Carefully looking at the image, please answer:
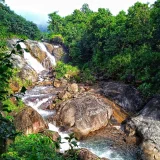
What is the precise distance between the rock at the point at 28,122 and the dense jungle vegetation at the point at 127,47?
9996 millimetres

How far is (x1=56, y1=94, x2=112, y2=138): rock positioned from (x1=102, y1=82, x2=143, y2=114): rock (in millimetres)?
2727

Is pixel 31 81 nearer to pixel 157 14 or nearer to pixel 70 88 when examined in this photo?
pixel 70 88

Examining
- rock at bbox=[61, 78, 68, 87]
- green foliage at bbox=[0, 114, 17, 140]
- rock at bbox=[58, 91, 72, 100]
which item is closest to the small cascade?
rock at bbox=[58, 91, 72, 100]

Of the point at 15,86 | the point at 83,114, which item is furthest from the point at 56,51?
the point at 83,114

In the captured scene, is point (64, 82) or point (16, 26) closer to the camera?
point (64, 82)

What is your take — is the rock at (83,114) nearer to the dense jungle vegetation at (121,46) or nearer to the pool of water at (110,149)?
the pool of water at (110,149)

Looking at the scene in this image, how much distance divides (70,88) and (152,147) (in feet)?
36.0

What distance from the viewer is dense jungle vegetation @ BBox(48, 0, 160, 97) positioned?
2300 cm

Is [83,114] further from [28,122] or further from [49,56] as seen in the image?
[49,56]

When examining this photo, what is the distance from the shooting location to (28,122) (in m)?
16.4

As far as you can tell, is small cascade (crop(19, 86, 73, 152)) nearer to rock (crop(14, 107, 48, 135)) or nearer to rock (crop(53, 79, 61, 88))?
rock (crop(53, 79, 61, 88))

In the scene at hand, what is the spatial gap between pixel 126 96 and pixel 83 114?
20.1ft

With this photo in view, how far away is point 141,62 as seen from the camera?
24.5 m

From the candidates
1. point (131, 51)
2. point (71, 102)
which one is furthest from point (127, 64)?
Result: point (71, 102)
